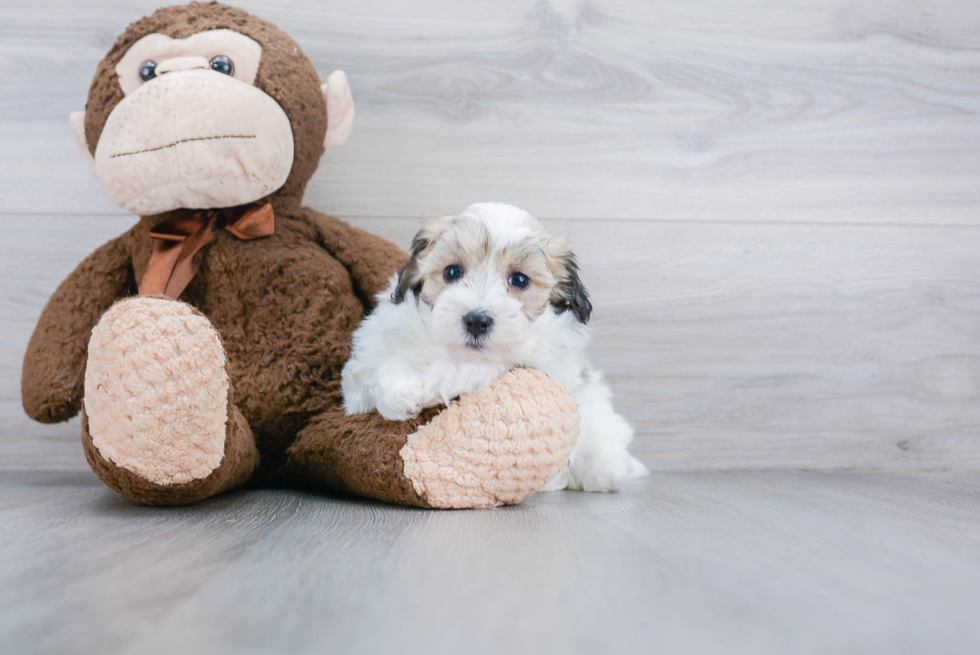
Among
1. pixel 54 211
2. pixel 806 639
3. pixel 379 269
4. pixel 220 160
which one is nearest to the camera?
pixel 806 639

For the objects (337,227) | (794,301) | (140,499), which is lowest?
(140,499)

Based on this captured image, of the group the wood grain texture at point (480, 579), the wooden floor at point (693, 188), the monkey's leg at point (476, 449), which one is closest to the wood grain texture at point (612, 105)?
the wooden floor at point (693, 188)

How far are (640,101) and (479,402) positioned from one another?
0.97m

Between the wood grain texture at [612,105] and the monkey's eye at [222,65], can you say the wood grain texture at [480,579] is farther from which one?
the wood grain texture at [612,105]

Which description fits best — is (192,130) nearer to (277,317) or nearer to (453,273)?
(277,317)

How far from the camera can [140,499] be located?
0.93 meters

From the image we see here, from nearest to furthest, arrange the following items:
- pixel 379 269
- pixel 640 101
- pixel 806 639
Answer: pixel 806 639
pixel 379 269
pixel 640 101

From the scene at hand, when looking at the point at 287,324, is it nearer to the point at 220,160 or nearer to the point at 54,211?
the point at 220,160

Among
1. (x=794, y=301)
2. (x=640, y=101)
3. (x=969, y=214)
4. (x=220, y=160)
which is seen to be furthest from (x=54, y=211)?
(x=969, y=214)

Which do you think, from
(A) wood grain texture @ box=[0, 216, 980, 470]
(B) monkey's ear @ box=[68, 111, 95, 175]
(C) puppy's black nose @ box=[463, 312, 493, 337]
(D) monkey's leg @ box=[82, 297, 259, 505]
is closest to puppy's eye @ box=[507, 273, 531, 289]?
(C) puppy's black nose @ box=[463, 312, 493, 337]

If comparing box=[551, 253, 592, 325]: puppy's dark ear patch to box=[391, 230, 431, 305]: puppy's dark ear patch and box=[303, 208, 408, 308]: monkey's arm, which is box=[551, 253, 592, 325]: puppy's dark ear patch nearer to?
box=[391, 230, 431, 305]: puppy's dark ear patch

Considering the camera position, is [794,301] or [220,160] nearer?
[220,160]

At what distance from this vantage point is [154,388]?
33.0 inches

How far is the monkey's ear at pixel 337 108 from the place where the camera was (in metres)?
1.28
